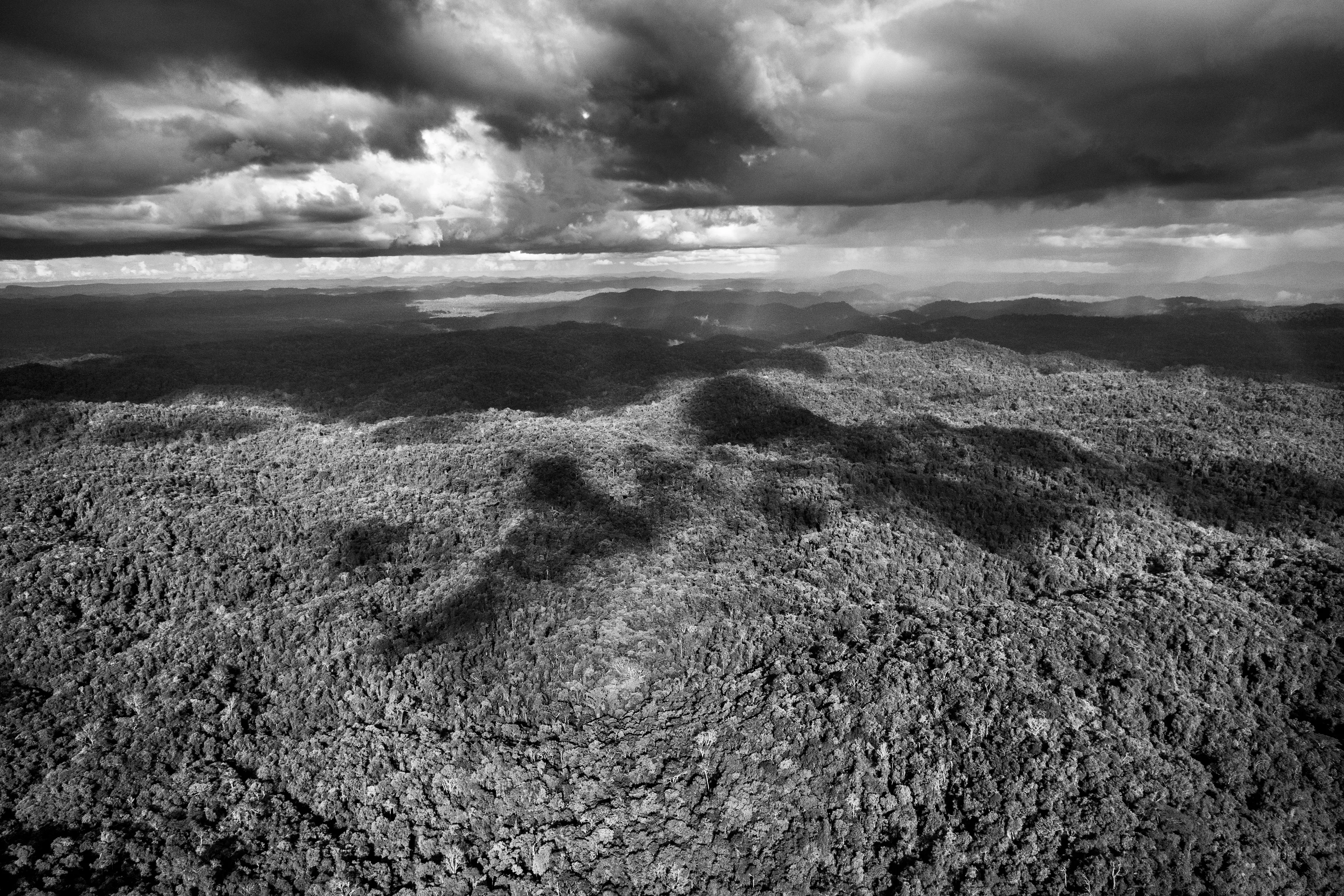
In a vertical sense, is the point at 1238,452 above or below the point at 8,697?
above

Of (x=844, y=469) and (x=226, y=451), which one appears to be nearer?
(x=844, y=469)

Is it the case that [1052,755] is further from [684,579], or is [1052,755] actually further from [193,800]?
[193,800]

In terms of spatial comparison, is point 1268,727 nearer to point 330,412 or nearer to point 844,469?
point 844,469

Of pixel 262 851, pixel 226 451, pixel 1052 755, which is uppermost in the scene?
pixel 226 451

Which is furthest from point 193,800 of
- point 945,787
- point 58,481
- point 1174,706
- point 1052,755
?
point 1174,706

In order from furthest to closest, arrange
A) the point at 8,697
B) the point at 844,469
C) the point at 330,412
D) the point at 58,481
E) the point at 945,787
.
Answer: the point at 330,412 < the point at 844,469 < the point at 58,481 < the point at 8,697 < the point at 945,787

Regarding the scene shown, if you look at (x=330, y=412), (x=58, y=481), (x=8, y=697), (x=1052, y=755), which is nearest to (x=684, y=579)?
(x=1052, y=755)

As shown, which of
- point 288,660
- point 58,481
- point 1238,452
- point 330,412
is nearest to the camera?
point 288,660
